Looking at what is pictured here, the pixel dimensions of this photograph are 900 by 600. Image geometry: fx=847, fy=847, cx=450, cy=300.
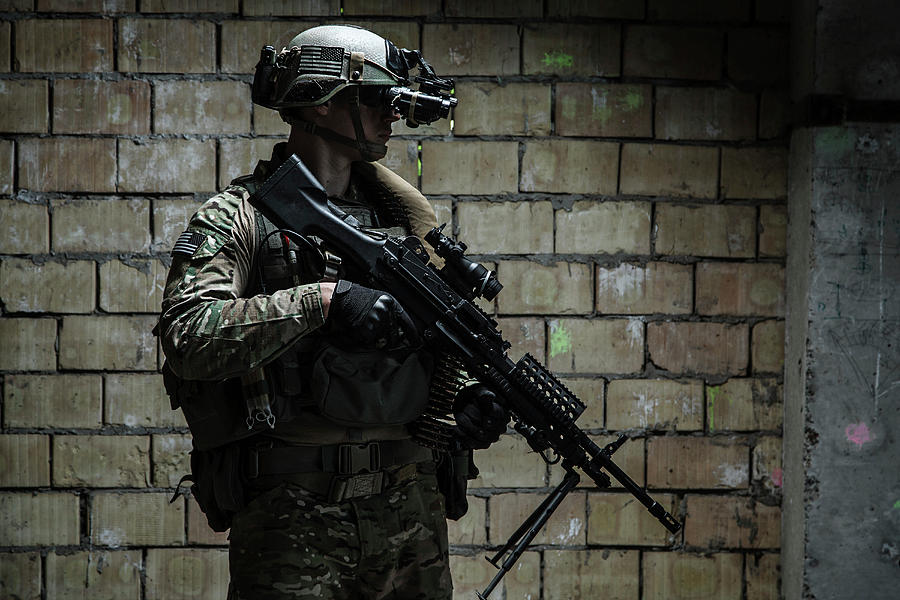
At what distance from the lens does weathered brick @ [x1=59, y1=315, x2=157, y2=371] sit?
2.48 meters

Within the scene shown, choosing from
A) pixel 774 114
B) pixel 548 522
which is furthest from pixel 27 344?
pixel 774 114

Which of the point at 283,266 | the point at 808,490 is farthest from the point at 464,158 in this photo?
the point at 808,490

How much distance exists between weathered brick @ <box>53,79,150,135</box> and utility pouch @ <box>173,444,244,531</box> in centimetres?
124

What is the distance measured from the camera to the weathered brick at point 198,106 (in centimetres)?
248

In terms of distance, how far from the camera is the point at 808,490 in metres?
2.49

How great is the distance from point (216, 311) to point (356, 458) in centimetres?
40

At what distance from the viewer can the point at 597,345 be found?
2566 mm

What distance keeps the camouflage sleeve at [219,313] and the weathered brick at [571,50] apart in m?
1.31

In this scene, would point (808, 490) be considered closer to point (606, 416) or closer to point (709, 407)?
point (709, 407)

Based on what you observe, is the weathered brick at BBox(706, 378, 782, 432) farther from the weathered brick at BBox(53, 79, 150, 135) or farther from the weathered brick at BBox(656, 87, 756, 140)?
the weathered brick at BBox(53, 79, 150, 135)

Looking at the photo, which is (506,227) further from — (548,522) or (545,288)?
(548,522)

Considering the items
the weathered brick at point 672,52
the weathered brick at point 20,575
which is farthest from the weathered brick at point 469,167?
the weathered brick at point 20,575

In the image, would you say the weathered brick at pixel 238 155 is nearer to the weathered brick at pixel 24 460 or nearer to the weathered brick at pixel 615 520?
the weathered brick at pixel 24 460

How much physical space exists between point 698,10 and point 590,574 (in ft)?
5.70
